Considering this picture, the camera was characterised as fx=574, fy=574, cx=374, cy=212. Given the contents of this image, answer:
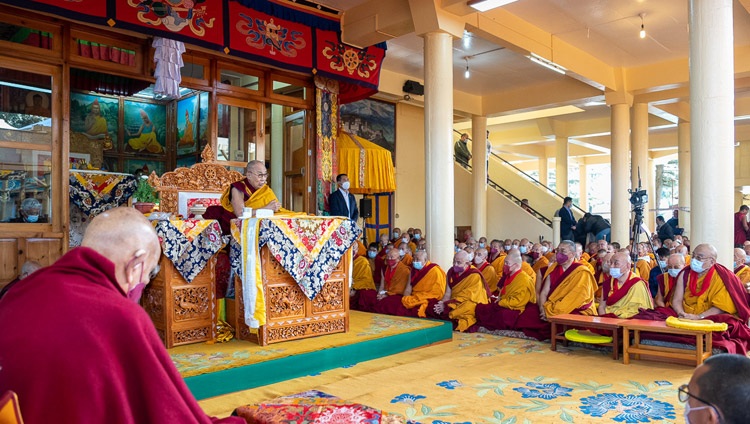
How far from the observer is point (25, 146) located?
20.1 feet

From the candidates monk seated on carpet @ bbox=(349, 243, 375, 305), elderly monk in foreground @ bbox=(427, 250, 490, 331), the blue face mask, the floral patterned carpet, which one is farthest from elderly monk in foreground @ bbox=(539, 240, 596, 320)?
monk seated on carpet @ bbox=(349, 243, 375, 305)

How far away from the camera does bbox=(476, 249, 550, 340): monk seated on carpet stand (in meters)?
6.39

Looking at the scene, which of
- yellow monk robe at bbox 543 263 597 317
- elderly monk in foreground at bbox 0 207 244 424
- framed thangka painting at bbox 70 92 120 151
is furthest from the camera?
framed thangka painting at bbox 70 92 120 151

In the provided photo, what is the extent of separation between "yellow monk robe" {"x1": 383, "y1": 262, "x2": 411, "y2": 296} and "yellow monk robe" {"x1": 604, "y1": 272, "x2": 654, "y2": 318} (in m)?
2.88

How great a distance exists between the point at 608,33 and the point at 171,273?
8657 millimetres

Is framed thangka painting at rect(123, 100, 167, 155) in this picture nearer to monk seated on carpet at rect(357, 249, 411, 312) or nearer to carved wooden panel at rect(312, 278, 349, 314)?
monk seated on carpet at rect(357, 249, 411, 312)

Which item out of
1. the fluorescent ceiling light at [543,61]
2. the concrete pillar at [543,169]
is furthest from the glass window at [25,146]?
the concrete pillar at [543,169]

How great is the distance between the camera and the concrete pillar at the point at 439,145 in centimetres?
774

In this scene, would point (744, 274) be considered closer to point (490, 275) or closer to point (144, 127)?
point (490, 275)

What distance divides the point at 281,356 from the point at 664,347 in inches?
133

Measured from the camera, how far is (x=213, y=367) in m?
4.04

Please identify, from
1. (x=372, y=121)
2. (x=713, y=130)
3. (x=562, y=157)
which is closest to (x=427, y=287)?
(x=713, y=130)

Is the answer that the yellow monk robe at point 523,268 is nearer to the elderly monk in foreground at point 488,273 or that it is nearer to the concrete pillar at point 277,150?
the elderly monk in foreground at point 488,273

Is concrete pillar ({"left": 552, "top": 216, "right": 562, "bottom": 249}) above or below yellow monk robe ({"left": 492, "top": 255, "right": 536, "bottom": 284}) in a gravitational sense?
above
